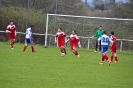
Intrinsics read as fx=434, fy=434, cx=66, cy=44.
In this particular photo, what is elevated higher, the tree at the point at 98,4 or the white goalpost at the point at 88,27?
the tree at the point at 98,4

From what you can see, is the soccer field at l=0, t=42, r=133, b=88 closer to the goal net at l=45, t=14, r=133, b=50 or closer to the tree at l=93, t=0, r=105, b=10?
the goal net at l=45, t=14, r=133, b=50

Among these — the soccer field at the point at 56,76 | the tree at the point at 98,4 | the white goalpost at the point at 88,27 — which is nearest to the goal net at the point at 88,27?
the white goalpost at the point at 88,27

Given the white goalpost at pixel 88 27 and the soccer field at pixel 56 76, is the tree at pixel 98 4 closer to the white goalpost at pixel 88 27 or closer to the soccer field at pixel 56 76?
the white goalpost at pixel 88 27

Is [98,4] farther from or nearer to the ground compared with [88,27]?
farther from the ground

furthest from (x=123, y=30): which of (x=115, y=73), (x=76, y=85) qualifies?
(x=76, y=85)

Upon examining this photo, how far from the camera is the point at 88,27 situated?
38.8m

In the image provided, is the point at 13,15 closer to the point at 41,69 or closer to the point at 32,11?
the point at 32,11

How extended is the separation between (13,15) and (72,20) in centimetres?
666

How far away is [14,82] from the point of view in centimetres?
1584

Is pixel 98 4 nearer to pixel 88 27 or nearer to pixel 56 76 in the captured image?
pixel 88 27

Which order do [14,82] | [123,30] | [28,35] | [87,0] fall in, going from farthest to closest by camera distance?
[87,0] < [123,30] < [28,35] < [14,82]

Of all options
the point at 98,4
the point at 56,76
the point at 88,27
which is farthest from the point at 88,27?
the point at 56,76

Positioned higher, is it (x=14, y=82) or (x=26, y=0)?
(x=26, y=0)

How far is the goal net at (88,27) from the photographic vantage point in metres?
36.9
